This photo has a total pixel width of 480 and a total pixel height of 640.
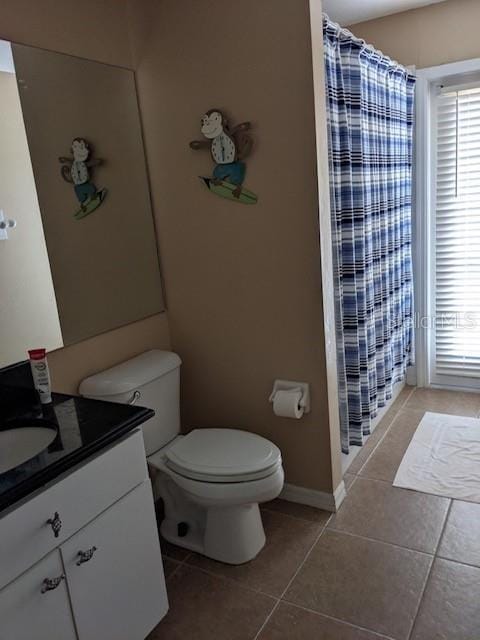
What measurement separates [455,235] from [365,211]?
47.2 inches

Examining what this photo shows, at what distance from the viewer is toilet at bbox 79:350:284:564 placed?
1916 mm

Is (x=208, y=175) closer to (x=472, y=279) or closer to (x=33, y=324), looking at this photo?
(x=33, y=324)

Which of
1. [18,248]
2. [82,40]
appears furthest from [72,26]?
[18,248]

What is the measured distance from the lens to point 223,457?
78.5 inches

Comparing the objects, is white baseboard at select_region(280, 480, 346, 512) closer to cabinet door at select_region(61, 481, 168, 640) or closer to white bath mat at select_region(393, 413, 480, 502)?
white bath mat at select_region(393, 413, 480, 502)

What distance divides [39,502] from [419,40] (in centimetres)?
323

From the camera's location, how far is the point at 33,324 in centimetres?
189

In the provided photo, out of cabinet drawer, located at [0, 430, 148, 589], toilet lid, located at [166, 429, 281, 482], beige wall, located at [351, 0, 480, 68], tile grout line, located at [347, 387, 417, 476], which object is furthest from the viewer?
beige wall, located at [351, 0, 480, 68]

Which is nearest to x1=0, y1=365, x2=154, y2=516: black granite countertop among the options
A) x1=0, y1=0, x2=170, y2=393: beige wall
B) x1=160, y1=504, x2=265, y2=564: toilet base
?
x1=0, y1=0, x2=170, y2=393: beige wall

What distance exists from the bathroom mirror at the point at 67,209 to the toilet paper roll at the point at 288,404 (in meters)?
0.74

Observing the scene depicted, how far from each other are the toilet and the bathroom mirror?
27cm

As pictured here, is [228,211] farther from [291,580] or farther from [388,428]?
[388,428]

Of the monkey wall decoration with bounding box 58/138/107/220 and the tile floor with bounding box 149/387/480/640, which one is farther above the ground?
the monkey wall decoration with bounding box 58/138/107/220

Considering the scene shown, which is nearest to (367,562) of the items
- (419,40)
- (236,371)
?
(236,371)
